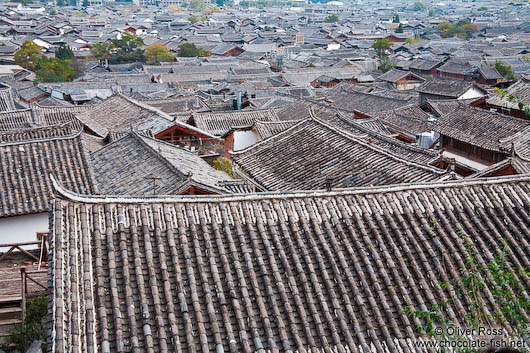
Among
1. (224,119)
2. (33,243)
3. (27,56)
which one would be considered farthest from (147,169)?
(27,56)

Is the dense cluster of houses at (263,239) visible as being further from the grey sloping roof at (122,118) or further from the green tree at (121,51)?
the green tree at (121,51)

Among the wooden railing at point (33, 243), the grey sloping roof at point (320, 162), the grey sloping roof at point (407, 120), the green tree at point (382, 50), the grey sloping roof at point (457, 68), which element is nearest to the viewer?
the wooden railing at point (33, 243)

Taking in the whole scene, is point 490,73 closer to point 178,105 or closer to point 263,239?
point 178,105

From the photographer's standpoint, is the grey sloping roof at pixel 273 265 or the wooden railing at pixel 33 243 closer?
the grey sloping roof at pixel 273 265

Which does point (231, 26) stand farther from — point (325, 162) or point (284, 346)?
point (284, 346)

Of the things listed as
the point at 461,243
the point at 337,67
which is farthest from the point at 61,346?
the point at 337,67

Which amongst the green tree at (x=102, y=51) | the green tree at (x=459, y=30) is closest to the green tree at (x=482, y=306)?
the green tree at (x=102, y=51)


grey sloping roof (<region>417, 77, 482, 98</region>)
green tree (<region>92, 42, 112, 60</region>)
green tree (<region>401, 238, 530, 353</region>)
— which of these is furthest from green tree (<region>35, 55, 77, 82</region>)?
green tree (<region>401, 238, 530, 353</region>)
